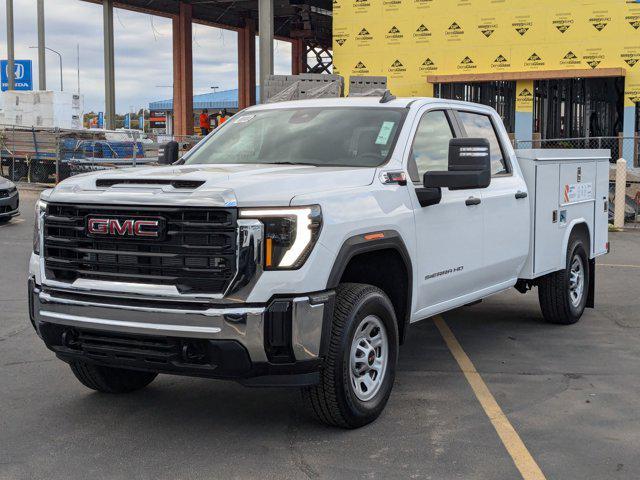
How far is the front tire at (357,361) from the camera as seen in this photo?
475cm

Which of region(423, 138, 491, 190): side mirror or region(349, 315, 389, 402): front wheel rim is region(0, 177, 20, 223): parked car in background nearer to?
region(423, 138, 491, 190): side mirror

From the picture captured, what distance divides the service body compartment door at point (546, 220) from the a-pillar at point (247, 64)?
139ft

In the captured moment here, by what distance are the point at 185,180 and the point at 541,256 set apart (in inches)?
154

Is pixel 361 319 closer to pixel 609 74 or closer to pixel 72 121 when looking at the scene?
pixel 609 74

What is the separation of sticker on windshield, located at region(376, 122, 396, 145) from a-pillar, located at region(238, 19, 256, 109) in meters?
43.8

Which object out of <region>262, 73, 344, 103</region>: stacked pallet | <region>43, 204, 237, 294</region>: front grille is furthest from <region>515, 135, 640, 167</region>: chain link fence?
<region>43, 204, 237, 294</region>: front grille

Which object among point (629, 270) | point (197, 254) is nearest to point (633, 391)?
point (197, 254)

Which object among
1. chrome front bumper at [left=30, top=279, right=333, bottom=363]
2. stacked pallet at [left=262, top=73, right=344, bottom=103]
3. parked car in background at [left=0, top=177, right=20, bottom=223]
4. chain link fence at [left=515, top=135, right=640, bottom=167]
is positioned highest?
stacked pallet at [left=262, top=73, right=344, bottom=103]

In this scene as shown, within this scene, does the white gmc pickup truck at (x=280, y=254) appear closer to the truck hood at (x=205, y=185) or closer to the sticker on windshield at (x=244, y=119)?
the truck hood at (x=205, y=185)

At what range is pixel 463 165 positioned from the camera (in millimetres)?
5539

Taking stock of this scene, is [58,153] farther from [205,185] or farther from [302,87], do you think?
[205,185]

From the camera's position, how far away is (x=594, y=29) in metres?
24.1

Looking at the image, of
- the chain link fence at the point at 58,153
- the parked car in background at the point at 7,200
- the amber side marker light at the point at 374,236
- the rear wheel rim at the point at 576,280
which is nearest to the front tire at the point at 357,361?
the amber side marker light at the point at 374,236

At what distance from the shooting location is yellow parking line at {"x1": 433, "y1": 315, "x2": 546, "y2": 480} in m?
4.46
